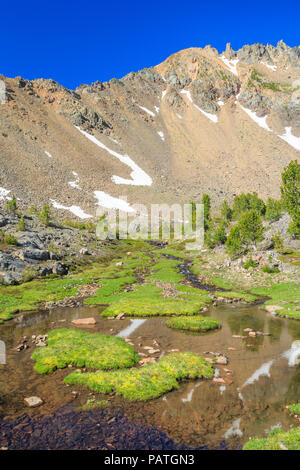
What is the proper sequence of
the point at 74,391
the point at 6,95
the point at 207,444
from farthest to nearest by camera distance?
1. the point at 6,95
2. the point at 74,391
3. the point at 207,444

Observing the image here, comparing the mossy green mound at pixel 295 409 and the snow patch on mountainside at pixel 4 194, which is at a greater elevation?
the snow patch on mountainside at pixel 4 194

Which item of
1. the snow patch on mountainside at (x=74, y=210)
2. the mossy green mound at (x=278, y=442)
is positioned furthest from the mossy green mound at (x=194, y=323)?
the snow patch on mountainside at (x=74, y=210)

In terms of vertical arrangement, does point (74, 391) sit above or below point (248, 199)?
below

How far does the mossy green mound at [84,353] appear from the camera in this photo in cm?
1945

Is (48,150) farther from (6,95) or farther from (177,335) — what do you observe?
(177,335)

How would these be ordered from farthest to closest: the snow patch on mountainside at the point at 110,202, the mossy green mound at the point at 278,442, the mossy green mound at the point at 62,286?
the snow patch on mountainside at the point at 110,202, the mossy green mound at the point at 62,286, the mossy green mound at the point at 278,442

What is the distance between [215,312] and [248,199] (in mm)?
97468

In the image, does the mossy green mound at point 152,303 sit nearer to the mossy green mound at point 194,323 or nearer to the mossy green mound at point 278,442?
the mossy green mound at point 194,323

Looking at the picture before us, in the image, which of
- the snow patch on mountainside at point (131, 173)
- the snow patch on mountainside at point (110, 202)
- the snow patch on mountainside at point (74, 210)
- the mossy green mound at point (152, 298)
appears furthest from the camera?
the snow patch on mountainside at point (131, 173)

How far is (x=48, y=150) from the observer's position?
155125mm

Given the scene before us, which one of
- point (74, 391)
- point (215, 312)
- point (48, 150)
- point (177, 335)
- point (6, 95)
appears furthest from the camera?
point (6, 95)

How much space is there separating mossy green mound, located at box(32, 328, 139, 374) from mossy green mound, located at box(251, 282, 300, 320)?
17683mm

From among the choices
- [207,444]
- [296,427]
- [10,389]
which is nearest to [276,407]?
[296,427]

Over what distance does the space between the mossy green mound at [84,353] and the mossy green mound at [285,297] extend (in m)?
17.7
